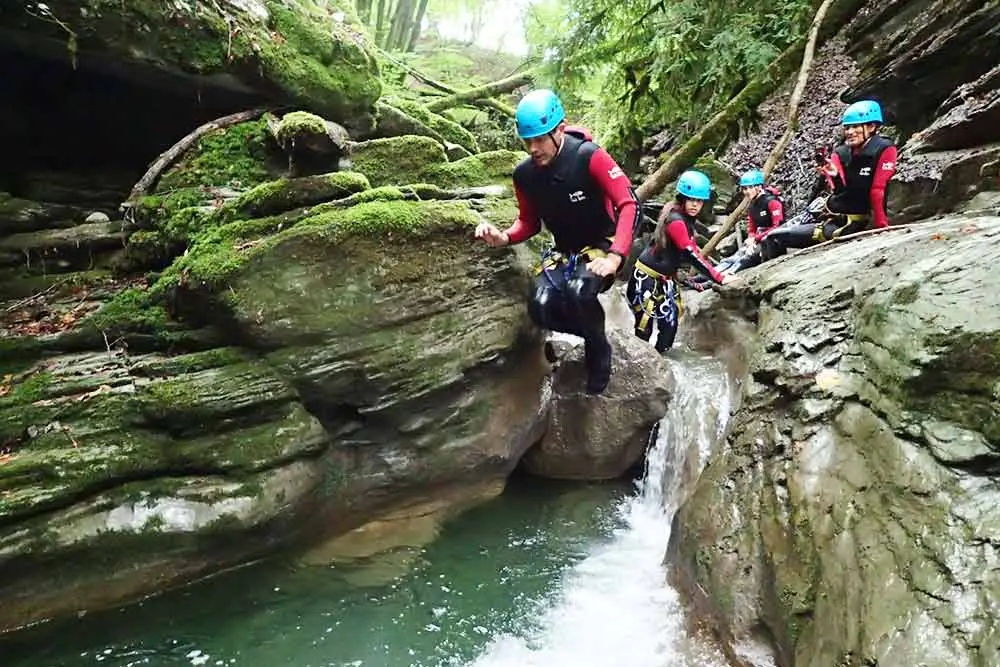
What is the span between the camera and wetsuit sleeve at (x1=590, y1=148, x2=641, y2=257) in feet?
17.9

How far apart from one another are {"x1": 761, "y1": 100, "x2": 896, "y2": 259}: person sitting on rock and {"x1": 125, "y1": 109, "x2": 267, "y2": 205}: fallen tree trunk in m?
8.18

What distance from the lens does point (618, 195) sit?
219 inches

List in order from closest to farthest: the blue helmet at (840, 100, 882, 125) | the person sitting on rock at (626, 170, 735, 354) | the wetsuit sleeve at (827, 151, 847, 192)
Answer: the person sitting on rock at (626, 170, 735, 354), the blue helmet at (840, 100, 882, 125), the wetsuit sleeve at (827, 151, 847, 192)

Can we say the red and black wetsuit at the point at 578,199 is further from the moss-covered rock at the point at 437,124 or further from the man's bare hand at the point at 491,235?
the moss-covered rock at the point at 437,124

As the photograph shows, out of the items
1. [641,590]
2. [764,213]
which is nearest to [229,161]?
[641,590]

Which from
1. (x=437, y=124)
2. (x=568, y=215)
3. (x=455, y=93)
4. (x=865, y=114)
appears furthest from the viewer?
(x=455, y=93)

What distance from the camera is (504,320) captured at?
6.79m

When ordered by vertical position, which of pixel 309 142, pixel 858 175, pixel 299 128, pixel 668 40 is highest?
pixel 668 40

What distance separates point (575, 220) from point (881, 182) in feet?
17.4

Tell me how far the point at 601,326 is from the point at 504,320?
1.05 m

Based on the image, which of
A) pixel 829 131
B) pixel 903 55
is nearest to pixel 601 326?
pixel 903 55

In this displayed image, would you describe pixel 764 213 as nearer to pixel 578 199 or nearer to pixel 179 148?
pixel 578 199

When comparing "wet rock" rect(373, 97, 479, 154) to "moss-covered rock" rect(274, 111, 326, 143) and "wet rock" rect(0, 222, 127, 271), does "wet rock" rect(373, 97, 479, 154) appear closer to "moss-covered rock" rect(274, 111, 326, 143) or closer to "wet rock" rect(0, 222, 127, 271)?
"moss-covered rock" rect(274, 111, 326, 143)

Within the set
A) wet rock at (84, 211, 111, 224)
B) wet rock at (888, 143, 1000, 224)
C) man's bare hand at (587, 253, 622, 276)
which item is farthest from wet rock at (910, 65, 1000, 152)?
wet rock at (84, 211, 111, 224)
